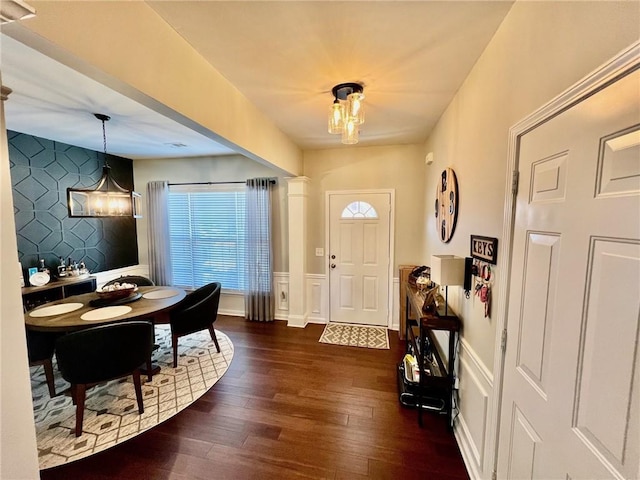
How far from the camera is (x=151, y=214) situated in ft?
14.6

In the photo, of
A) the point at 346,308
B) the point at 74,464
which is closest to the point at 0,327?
the point at 74,464

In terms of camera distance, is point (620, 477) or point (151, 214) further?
point (151, 214)

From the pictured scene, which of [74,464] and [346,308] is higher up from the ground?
[346,308]

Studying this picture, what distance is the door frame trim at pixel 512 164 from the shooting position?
2.43ft

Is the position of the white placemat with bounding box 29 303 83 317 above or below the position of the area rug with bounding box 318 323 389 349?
above

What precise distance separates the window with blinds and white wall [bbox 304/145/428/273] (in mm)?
1309

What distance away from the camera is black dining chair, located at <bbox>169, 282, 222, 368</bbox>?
284cm

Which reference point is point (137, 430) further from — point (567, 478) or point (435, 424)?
point (567, 478)

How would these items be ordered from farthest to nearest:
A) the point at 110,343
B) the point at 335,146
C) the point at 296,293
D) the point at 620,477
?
the point at 296,293 < the point at 335,146 < the point at 110,343 < the point at 620,477

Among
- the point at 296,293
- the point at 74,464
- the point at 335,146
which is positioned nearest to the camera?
the point at 74,464

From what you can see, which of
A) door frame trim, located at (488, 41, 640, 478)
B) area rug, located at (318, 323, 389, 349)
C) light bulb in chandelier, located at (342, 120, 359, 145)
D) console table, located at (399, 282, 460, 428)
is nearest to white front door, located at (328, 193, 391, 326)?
area rug, located at (318, 323, 389, 349)

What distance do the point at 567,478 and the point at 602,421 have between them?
0.33m

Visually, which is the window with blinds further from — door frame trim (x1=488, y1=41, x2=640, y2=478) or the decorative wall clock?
door frame trim (x1=488, y1=41, x2=640, y2=478)

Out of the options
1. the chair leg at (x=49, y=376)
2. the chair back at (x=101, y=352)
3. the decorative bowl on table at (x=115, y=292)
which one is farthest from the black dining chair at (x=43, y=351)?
the chair back at (x=101, y=352)
